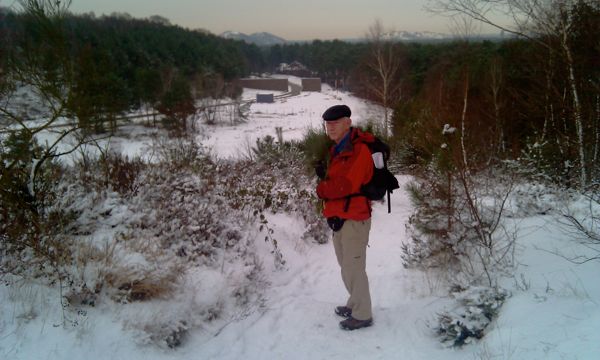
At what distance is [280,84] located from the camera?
8225 centimetres

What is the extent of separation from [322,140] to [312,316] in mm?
4025

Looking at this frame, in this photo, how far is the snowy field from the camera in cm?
239

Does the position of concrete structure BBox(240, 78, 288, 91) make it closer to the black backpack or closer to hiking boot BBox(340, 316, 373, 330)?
the black backpack

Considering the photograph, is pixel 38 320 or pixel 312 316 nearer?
pixel 38 320

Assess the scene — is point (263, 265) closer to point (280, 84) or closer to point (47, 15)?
point (47, 15)

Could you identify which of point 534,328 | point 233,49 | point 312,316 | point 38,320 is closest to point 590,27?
point 534,328

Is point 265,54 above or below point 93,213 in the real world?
above

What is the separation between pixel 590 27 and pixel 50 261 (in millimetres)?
8692

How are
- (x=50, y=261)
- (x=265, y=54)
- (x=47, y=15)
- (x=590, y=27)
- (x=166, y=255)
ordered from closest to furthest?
(x=50, y=261) → (x=166, y=255) → (x=47, y=15) → (x=590, y=27) → (x=265, y=54)

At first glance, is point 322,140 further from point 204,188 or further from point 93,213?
point 93,213

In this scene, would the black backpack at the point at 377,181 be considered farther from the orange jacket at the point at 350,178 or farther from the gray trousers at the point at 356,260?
the gray trousers at the point at 356,260

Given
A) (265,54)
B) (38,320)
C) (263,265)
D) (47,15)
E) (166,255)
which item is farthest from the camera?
(265,54)

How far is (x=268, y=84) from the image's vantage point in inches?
3241

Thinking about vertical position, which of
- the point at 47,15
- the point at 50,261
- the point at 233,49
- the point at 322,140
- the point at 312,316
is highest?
the point at 233,49
